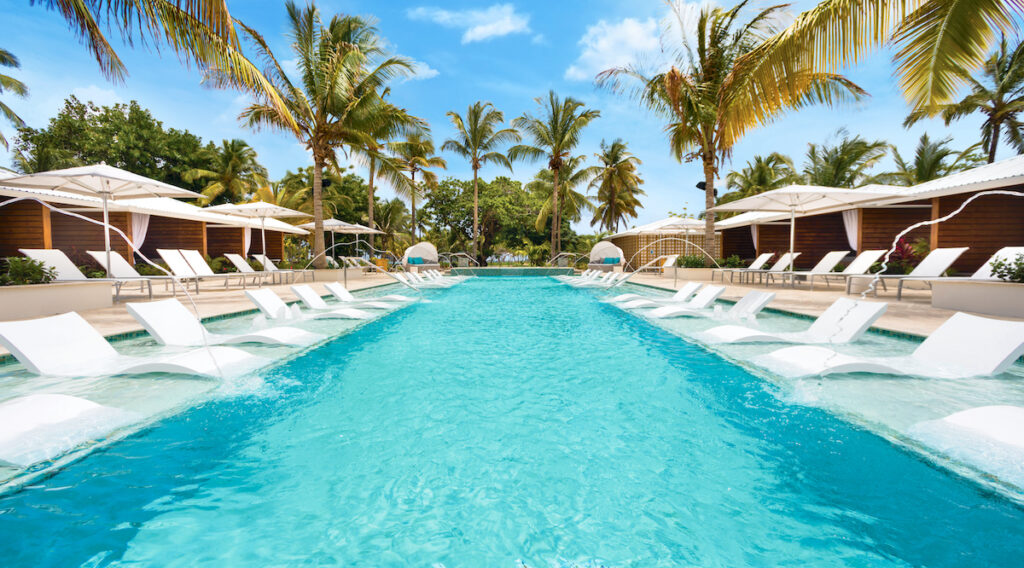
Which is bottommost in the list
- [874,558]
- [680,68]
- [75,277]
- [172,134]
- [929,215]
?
[874,558]

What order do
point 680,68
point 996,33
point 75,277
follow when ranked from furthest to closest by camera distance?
point 680,68
point 75,277
point 996,33

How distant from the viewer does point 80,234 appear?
566 inches

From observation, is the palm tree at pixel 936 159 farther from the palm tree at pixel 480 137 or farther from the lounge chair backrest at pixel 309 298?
the lounge chair backrest at pixel 309 298

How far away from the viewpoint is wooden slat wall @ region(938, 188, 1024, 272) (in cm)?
1145

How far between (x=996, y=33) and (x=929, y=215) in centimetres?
1206

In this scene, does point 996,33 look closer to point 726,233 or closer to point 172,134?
point 726,233

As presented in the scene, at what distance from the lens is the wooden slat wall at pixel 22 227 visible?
12.1 meters

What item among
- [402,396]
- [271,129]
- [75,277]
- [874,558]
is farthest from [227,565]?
[271,129]

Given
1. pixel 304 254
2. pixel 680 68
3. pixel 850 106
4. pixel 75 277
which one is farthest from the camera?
pixel 304 254

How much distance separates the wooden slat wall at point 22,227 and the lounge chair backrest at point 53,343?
1190cm

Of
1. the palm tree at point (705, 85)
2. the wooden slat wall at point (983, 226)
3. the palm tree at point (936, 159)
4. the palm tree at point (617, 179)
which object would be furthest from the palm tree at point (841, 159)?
the palm tree at point (705, 85)

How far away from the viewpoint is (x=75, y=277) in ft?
26.3

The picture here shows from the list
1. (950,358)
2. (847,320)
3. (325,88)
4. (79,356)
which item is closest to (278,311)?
(79,356)

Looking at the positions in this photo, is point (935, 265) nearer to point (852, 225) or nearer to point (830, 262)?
point (830, 262)
